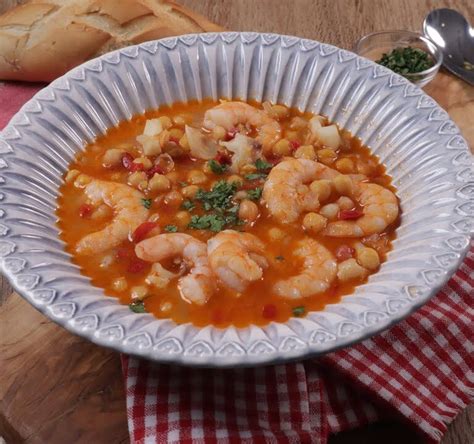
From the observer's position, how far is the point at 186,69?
12.7ft

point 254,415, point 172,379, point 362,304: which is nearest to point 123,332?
point 172,379

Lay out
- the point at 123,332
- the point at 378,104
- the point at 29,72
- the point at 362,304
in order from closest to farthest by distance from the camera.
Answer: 1. the point at 123,332
2. the point at 362,304
3. the point at 378,104
4. the point at 29,72

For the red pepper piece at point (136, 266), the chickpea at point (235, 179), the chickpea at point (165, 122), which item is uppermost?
the chickpea at point (235, 179)

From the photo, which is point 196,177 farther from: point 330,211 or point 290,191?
point 330,211

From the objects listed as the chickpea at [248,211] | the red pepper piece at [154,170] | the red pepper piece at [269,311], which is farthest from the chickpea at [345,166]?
the red pepper piece at [269,311]

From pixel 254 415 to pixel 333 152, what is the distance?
1526 millimetres

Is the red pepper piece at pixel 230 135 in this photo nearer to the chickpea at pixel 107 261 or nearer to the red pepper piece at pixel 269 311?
the chickpea at pixel 107 261

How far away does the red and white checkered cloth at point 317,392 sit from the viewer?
2.72m

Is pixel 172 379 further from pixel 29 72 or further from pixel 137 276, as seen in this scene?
pixel 29 72

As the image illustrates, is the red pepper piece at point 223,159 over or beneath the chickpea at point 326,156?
beneath

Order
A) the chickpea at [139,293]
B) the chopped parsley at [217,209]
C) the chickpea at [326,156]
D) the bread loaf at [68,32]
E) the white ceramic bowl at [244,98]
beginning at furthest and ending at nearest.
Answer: the bread loaf at [68,32], the chickpea at [326,156], the chopped parsley at [217,209], the chickpea at [139,293], the white ceramic bowl at [244,98]

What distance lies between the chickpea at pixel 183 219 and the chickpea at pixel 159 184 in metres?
0.21

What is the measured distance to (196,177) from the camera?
3.43 m

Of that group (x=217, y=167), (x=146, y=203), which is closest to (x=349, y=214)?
(x=217, y=167)
